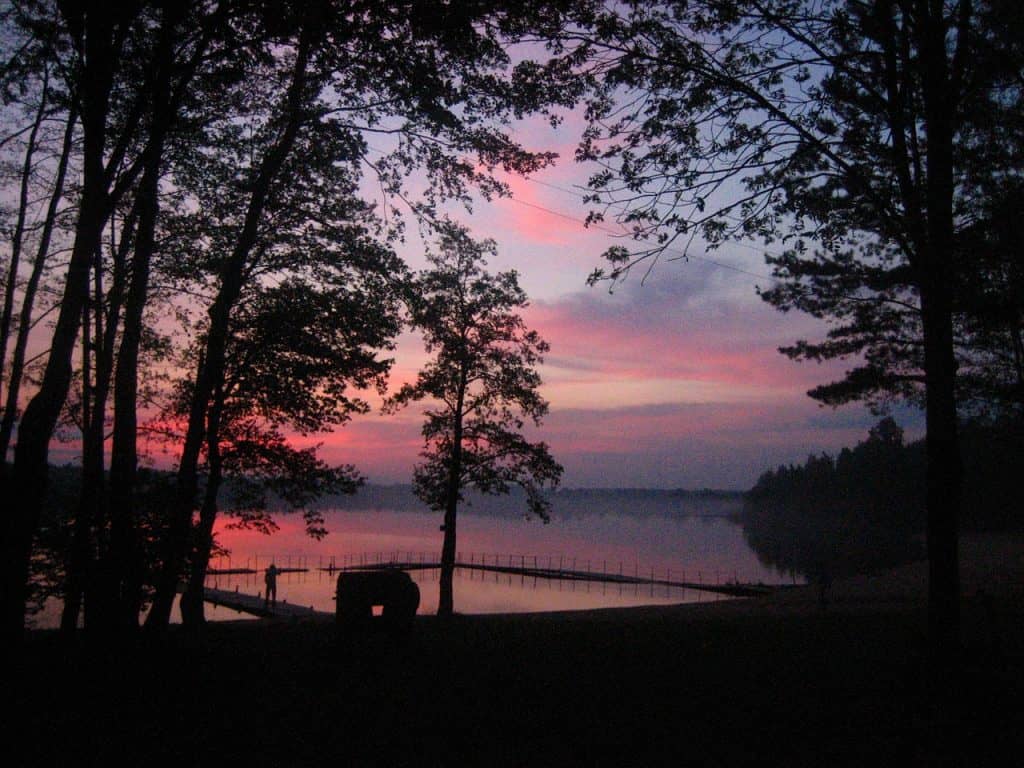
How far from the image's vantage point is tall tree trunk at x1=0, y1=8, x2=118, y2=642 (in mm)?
7676

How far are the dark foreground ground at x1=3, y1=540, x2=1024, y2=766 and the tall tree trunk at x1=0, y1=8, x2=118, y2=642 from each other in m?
1.03

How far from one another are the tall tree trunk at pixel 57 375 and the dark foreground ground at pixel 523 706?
1026 millimetres

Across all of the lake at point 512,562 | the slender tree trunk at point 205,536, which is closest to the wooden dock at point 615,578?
the lake at point 512,562

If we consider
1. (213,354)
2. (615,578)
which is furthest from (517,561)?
(213,354)

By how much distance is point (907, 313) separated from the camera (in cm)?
1658

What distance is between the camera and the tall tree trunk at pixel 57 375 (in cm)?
768

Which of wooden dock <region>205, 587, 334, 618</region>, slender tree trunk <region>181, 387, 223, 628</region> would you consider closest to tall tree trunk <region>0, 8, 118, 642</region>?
slender tree trunk <region>181, 387, 223, 628</region>

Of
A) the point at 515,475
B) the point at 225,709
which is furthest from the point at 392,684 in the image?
the point at 515,475

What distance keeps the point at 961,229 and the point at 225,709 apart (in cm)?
1237

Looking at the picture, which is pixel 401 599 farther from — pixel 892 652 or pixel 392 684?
pixel 892 652

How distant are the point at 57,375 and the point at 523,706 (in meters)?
6.39

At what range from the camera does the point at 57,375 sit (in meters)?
8.09

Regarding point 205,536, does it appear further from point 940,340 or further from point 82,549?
point 940,340

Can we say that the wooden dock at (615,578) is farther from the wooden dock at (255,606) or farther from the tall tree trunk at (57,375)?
the tall tree trunk at (57,375)
